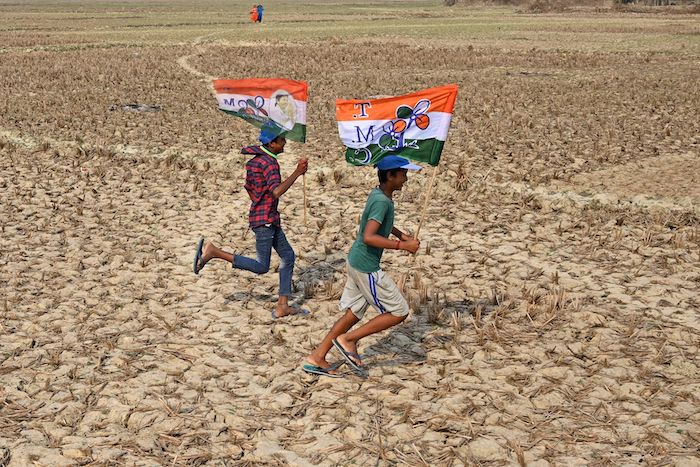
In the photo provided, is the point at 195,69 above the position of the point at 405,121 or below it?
below

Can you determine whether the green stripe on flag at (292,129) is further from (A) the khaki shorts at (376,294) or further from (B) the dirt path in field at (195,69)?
(B) the dirt path in field at (195,69)

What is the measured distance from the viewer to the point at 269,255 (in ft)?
24.2

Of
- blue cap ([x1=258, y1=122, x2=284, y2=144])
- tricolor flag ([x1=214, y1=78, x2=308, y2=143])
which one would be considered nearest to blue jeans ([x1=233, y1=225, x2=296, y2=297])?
blue cap ([x1=258, y1=122, x2=284, y2=144])

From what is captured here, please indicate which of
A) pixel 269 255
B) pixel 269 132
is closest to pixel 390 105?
pixel 269 132

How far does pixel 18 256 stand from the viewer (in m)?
8.84

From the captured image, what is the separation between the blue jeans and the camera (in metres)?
7.24

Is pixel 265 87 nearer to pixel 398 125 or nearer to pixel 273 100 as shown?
pixel 273 100

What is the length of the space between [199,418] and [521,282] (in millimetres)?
4020

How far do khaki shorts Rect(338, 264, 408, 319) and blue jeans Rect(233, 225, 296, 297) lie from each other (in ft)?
4.55

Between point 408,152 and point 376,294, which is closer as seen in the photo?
point 376,294

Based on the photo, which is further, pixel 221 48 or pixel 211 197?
pixel 221 48

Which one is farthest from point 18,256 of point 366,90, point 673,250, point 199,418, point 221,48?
point 221,48

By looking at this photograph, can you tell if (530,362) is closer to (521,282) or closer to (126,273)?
(521,282)

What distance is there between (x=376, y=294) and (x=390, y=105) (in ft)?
6.70
